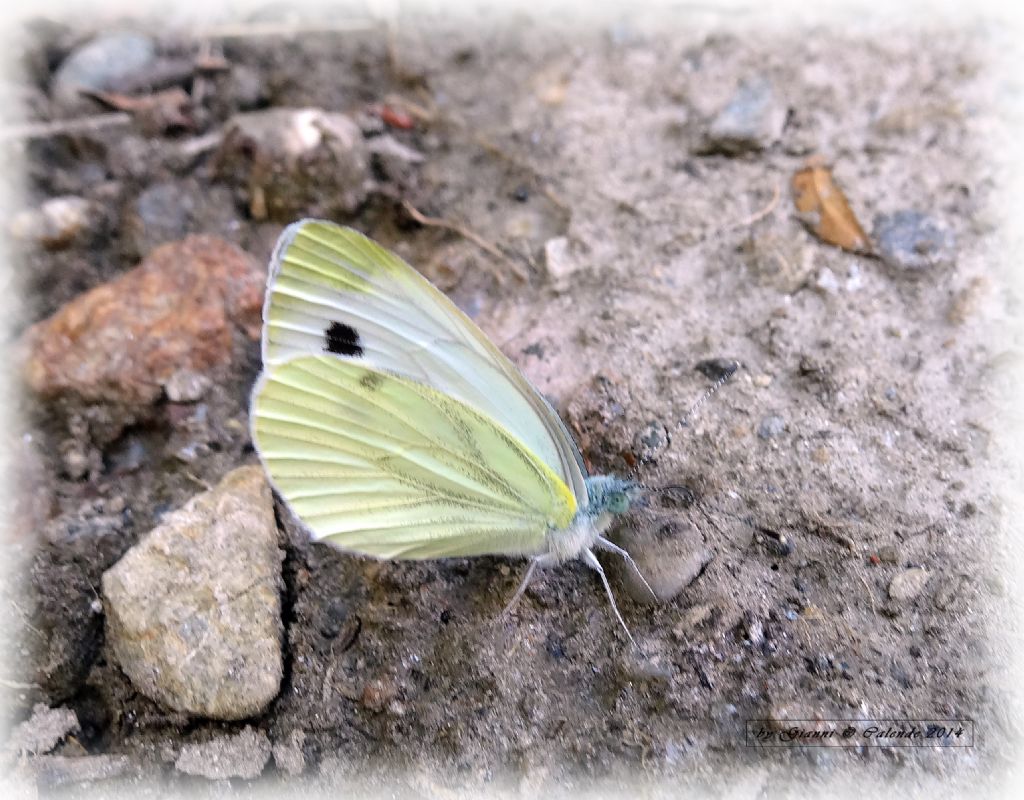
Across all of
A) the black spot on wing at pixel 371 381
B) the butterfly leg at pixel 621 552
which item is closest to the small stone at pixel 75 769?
the black spot on wing at pixel 371 381

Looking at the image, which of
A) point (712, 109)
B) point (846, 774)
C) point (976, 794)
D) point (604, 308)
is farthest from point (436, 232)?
point (976, 794)

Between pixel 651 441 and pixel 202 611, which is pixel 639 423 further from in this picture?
pixel 202 611

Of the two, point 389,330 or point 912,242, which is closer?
point 389,330

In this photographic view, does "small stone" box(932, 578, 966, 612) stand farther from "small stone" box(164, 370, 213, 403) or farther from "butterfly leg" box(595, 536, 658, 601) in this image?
"small stone" box(164, 370, 213, 403)

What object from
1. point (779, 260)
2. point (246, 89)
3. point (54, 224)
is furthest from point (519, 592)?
point (246, 89)

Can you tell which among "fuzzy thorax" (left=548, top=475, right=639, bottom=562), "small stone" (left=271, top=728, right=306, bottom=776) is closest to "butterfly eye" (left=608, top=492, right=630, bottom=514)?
"fuzzy thorax" (left=548, top=475, right=639, bottom=562)

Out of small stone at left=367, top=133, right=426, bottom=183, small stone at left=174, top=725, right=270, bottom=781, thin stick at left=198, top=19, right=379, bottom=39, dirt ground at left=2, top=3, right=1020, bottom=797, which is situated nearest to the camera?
dirt ground at left=2, top=3, right=1020, bottom=797

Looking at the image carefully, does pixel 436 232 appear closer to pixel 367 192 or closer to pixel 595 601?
pixel 367 192
